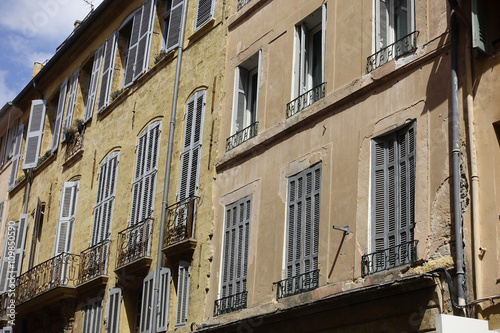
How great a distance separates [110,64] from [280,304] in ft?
36.0

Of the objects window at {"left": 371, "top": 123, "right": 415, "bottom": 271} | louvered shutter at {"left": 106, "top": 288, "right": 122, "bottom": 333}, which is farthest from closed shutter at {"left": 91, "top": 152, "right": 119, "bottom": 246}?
window at {"left": 371, "top": 123, "right": 415, "bottom": 271}

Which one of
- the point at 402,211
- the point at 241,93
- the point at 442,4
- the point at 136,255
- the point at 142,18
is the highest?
the point at 142,18

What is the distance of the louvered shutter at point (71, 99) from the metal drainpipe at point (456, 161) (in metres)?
14.5

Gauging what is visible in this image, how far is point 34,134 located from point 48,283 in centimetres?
662

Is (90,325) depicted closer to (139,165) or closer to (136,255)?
(136,255)

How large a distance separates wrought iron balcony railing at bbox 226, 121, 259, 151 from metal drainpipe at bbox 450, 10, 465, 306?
15.2 ft

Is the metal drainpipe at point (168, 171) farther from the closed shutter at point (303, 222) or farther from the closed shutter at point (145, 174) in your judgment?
the closed shutter at point (303, 222)

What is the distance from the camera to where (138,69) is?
19.3 m

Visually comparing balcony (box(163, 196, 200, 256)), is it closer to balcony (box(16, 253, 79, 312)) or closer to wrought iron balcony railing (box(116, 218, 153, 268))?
wrought iron balcony railing (box(116, 218, 153, 268))

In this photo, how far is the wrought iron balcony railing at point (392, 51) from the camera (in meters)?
11.0

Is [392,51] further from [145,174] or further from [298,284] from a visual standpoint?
[145,174]

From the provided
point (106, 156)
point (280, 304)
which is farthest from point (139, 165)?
point (280, 304)

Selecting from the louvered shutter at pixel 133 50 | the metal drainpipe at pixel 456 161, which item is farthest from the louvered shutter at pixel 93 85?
the metal drainpipe at pixel 456 161

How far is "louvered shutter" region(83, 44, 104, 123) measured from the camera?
Answer: 21.7 m
